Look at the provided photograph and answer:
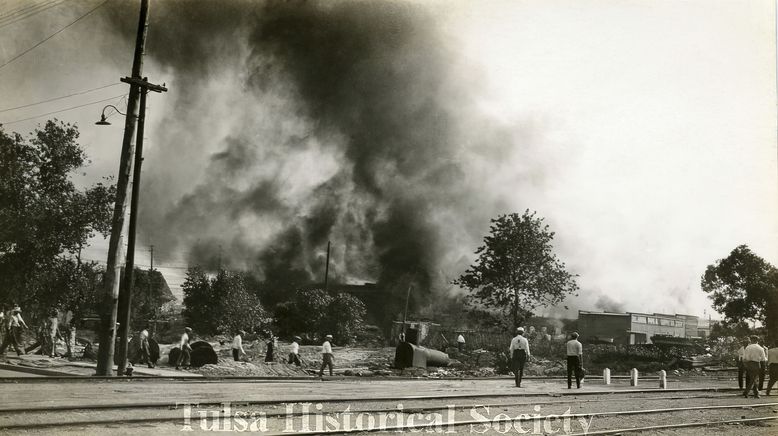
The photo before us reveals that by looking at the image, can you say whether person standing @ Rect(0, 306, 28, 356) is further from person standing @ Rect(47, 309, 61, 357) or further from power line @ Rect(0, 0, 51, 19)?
power line @ Rect(0, 0, 51, 19)

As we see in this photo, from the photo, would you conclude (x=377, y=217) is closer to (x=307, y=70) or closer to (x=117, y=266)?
(x=307, y=70)

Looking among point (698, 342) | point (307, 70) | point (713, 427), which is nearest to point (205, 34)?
point (307, 70)

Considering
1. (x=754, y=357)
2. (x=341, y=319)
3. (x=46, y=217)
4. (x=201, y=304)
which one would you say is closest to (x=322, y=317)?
(x=341, y=319)

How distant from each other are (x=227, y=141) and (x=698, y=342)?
34.8 meters

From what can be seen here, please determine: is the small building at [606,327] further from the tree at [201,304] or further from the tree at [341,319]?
the tree at [201,304]

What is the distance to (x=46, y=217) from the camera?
19469 mm

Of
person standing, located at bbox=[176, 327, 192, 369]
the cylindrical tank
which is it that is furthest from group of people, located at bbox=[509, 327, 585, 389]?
person standing, located at bbox=[176, 327, 192, 369]

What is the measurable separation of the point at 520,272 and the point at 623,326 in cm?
2463

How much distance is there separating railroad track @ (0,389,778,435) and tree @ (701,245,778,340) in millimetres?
5948

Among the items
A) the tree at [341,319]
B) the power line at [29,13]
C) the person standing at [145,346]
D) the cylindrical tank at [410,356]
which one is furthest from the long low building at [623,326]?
the power line at [29,13]

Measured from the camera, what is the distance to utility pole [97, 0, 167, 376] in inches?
598

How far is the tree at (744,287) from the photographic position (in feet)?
67.9

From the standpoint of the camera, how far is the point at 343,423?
8.95 meters

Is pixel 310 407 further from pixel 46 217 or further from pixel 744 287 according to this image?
pixel 744 287
